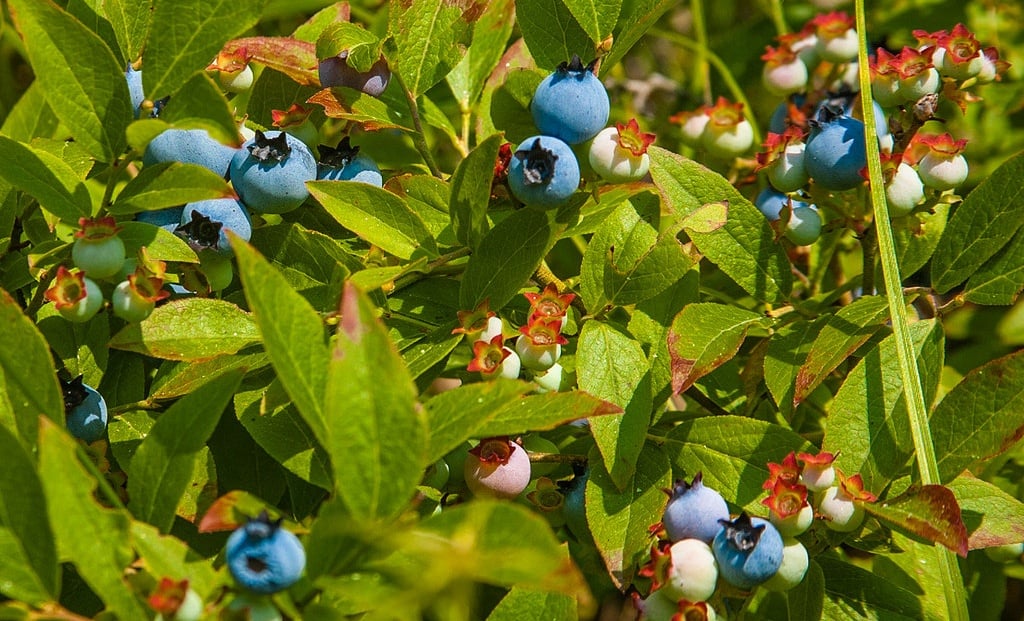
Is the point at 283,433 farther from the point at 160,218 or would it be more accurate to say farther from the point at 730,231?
the point at 730,231

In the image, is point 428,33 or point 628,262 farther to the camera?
point 428,33

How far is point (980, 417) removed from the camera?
1259mm

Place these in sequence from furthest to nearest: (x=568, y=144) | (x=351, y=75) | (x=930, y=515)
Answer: (x=351, y=75) < (x=568, y=144) < (x=930, y=515)

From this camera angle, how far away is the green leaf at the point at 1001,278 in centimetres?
136

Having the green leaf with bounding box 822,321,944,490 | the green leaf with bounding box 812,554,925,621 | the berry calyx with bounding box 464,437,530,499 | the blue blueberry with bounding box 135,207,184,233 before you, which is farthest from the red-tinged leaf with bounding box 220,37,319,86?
the green leaf with bounding box 812,554,925,621

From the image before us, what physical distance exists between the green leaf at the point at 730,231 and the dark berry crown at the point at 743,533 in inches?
16.4

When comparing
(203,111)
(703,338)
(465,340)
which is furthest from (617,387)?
(203,111)

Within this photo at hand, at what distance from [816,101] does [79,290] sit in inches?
53.8

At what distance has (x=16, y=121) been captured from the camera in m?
1.71

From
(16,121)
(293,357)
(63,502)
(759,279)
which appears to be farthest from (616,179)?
(16,121)

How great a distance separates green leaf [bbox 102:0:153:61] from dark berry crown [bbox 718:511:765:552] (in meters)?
0.94

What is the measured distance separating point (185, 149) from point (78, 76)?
0.17 m

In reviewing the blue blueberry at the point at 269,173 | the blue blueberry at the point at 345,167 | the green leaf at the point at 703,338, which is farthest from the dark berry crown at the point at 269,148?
the green leaf at the point at 703,338

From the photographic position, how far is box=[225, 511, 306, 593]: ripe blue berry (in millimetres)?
897
